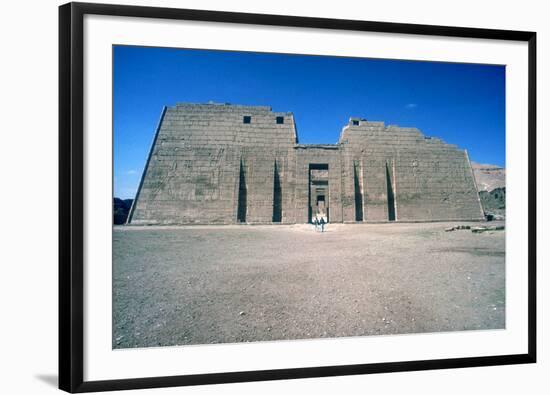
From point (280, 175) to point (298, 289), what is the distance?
345cm

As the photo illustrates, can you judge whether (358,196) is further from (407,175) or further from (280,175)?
(280,175)

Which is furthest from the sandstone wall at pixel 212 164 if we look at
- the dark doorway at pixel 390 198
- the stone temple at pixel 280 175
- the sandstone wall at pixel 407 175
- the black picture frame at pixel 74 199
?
the black picture frame at pixel 74 199

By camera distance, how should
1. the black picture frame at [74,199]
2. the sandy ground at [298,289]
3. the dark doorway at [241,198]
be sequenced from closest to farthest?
1. the black picture frame at [74,199]
2. the sandy ground at [298,289]
3. the dark doorway at [241,198]

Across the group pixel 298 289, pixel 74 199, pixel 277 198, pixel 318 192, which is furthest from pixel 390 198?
pixel 74 199

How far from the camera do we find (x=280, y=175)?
7.30 meters

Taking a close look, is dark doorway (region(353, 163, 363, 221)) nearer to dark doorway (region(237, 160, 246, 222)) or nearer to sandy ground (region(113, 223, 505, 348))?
sandy ground (region(113, 223, 505, 348))

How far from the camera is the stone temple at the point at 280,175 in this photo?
257 inches

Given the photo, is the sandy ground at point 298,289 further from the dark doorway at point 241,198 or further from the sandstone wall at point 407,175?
the sandstone wall at point 407,175

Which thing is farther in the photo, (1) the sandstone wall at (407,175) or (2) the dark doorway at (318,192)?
(2) the dark doorway at (318,192)

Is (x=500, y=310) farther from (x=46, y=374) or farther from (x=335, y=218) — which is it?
(x=46, y=374)

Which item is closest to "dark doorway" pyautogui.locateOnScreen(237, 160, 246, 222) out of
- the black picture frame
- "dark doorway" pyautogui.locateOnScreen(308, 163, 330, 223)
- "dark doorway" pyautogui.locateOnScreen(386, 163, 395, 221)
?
"dark doorway" pyautogui.locateOnScreen(308, 163, 330, 223)

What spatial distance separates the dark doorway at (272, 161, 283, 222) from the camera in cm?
656

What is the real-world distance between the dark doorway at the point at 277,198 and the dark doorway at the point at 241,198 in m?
0.62

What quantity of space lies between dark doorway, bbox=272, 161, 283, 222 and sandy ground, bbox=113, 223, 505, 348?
2.91ft
